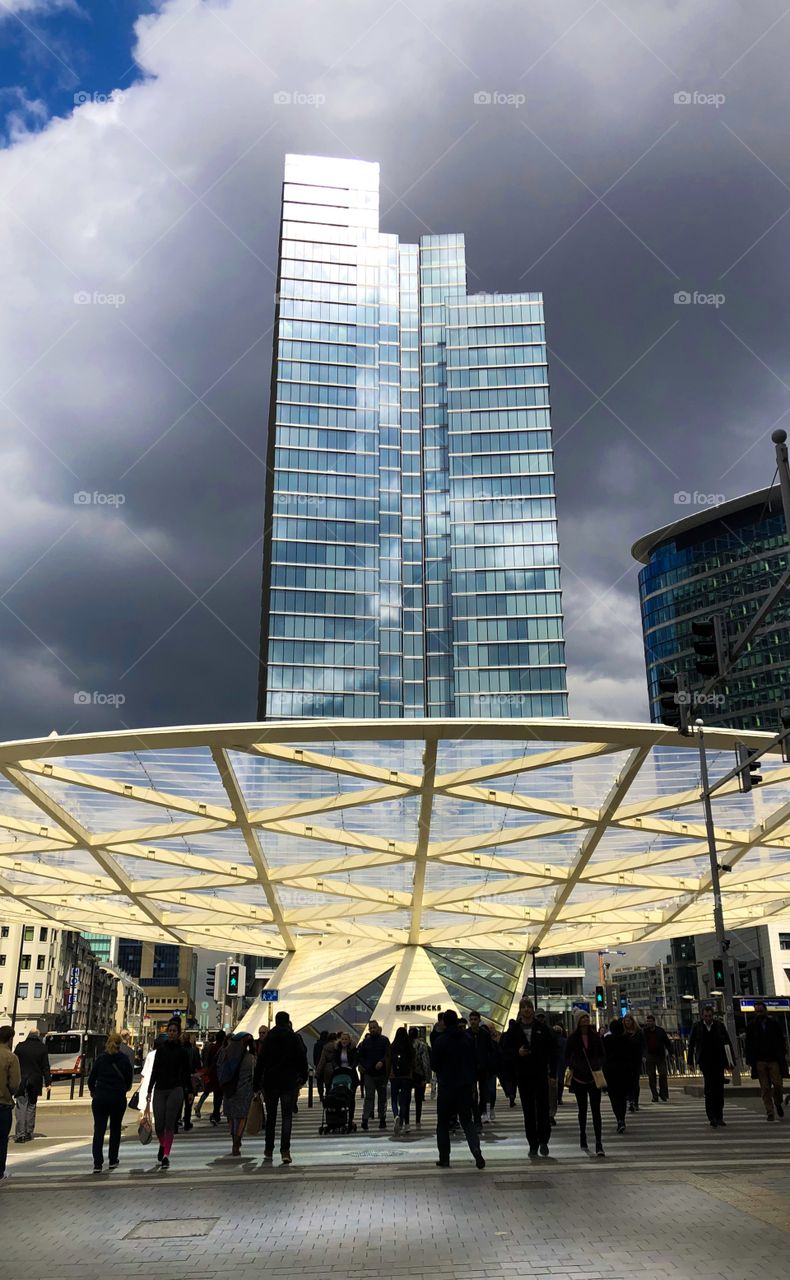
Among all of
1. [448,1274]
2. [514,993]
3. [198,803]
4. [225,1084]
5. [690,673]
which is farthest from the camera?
[690,673]

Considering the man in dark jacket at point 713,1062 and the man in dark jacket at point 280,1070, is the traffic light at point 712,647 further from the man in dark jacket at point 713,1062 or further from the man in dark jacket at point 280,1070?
the man in dark jacket at point 280,1070

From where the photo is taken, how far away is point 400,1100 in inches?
643

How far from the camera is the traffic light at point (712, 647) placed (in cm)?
1516

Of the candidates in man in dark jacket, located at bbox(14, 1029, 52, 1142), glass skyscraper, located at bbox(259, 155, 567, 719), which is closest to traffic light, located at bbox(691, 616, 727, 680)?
man in dark jacket, located at bbox(14, 1029, 52, 1142)

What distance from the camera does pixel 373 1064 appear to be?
54.2 feet

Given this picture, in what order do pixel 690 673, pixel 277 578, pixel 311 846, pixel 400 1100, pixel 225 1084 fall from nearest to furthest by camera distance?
pixel 225 1084, pixel 400 1100, pixel 311 846, pixel 277 578, pixel 690 673

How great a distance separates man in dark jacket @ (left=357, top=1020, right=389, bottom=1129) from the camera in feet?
53.9

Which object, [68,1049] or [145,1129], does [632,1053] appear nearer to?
[145,1129]

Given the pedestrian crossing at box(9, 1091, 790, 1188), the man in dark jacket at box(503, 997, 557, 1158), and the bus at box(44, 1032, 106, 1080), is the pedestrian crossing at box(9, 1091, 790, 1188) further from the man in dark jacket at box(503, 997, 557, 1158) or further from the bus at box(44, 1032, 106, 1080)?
the bus at box(44, 1032, 106, 1080)

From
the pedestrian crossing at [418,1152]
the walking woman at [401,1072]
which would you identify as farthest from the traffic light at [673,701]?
the walking woman at [401,1072]

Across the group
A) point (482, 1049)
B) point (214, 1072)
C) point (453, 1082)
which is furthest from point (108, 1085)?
point (214, 1072)

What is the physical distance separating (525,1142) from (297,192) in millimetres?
123391

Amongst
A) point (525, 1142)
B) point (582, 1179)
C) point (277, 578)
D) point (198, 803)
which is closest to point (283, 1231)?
point (582, 1179)

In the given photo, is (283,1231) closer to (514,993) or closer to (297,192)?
(514,993)
